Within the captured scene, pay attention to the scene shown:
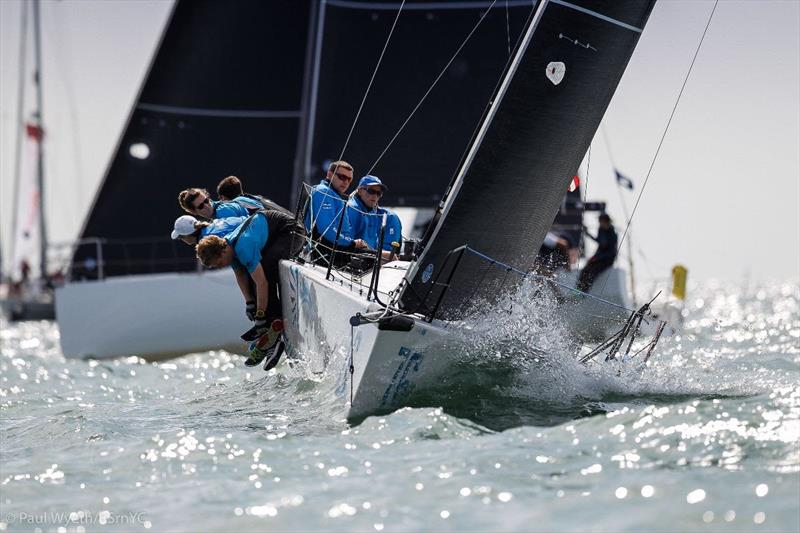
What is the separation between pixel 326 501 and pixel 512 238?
6.64 ft

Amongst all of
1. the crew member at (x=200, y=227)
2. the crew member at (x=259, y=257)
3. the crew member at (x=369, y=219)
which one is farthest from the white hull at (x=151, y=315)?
the crew member at (x=200, y=227)

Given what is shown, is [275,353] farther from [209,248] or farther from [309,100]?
[309,100]

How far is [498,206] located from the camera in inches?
195

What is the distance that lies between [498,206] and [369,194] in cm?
137

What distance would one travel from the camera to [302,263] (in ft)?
20.2

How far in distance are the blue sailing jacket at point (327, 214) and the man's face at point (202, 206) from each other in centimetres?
55

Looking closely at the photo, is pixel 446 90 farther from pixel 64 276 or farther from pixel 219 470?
pixel 219 470

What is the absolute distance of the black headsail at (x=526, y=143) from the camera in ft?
15.9

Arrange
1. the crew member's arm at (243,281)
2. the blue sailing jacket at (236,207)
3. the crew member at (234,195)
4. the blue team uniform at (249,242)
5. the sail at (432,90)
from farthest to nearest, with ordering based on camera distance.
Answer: the sail at (432,90) < the crew member at (234,195) < the blue sailing jacket at (236,207) < the crew member's arm at (243,281) < the blue team uniform at (249,242)

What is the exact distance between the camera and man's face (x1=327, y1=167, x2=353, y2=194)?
6363 mm

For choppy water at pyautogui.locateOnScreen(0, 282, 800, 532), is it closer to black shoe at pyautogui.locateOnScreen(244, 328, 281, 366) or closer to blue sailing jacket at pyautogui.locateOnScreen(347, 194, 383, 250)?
black shoe at pyautogui.locateOnScreen(244, 328, 281, 366)

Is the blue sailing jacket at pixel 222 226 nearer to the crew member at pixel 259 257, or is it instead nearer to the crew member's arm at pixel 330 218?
the crew member at pixel 259 257

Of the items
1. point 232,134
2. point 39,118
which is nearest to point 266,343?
point 232,134

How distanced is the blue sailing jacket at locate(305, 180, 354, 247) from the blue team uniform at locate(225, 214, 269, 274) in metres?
0.49
